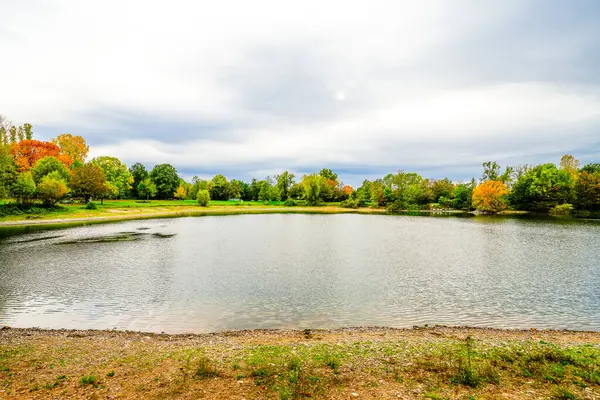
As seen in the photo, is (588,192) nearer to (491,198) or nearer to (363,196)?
(491,198)

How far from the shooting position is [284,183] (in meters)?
173

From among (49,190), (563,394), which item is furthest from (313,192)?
(563,394)

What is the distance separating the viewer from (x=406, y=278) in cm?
2323

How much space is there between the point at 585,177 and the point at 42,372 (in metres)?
128

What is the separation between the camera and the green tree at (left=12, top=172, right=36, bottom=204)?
6265cm

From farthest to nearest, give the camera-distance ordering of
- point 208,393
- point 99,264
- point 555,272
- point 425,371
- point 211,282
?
point 99,264 < point 555,272 < point 211,282 < point 425,371 < point 208,393

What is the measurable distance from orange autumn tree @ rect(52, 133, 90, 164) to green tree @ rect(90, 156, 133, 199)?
6.14m

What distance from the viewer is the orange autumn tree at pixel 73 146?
114 metres

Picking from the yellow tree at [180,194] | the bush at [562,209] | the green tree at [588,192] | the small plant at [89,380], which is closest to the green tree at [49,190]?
the yellow tree at [180,194]

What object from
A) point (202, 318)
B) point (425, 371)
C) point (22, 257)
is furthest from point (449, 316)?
point (22, 257)

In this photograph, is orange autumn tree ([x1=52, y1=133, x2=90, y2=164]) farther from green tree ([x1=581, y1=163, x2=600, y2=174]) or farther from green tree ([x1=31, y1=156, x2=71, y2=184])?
green tree ([x1=581, y1=163, x2=600, y2=174])

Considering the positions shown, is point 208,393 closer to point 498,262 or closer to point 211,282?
point 211,282

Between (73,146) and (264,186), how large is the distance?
86.9m

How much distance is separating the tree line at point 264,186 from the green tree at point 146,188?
0.37 metres
